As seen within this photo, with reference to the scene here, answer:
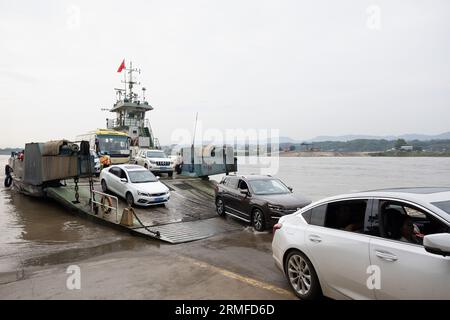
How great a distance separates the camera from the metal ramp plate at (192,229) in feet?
30.2

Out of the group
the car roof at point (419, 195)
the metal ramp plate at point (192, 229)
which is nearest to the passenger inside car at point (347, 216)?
the car roof at point (419, 195)

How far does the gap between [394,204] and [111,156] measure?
918 inches

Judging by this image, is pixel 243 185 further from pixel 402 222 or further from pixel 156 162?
pixel 156 162

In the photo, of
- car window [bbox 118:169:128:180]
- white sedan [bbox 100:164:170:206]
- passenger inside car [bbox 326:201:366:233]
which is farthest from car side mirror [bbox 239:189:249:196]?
passenger inside car [bbox 326:201:366:233]

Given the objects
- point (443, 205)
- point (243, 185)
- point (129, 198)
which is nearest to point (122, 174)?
point (129, 198)

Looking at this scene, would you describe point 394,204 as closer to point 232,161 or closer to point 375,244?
point 375,244

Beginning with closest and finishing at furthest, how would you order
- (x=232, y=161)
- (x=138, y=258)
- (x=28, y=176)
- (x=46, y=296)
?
1. (x=46, y=296)
2. (x=138, y=258)
3. (x=28, y=176)
4. (x=232, y=161)

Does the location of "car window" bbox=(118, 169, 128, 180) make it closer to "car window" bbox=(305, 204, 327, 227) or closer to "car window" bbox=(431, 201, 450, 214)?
"car window" bbox=(305, 204, 327, 227)

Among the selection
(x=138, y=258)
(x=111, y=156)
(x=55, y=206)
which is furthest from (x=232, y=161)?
(x=138, y=258)

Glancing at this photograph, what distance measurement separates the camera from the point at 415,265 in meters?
3.18

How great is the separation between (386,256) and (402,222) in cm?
58

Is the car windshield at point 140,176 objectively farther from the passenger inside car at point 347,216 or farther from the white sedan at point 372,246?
the passenger inside car at point 347,216

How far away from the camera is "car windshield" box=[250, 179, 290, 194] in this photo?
426 inches

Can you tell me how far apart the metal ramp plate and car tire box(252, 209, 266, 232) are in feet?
2.21
